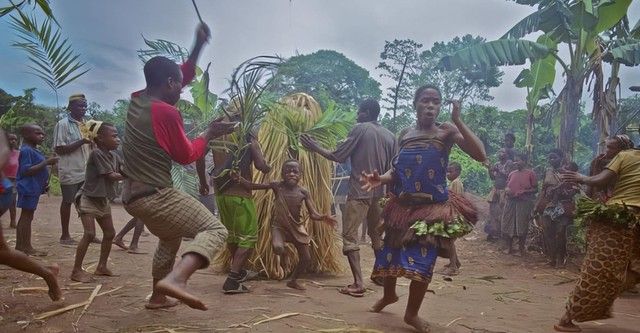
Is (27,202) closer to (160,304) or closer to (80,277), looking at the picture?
(80,277)

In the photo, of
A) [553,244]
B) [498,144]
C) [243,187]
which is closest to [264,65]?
[243,187]

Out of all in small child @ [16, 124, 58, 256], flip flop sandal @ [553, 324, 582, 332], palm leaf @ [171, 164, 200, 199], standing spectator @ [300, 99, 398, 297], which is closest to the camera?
flip flop sandal @ [553, 324, 582, 332]

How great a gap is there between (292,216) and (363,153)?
3.16 ft

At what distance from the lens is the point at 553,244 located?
6.89m

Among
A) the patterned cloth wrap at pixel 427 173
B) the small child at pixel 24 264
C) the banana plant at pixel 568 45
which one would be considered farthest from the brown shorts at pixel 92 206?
the banana plant at pixel 568 45

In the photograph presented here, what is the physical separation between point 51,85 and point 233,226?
95.5 inches

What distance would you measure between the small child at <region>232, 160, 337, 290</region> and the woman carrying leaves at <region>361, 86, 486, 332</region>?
1197 millimetres

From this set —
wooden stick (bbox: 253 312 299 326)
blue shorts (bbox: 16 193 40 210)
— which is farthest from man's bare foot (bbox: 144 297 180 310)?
blue shorts (bbox: 16 193 40 210)

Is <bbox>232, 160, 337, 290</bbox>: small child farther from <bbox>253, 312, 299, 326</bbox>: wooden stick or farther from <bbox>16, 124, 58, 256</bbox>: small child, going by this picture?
<bbox>16, 124, 58, 256</bbox>: small child

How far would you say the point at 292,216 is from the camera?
177 inches

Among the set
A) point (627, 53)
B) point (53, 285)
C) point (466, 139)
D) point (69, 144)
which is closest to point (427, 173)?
point (466, 139)

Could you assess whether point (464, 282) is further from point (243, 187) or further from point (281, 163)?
point (243, 187)

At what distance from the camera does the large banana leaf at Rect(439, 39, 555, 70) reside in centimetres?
763

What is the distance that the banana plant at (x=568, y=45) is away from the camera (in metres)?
7.23
